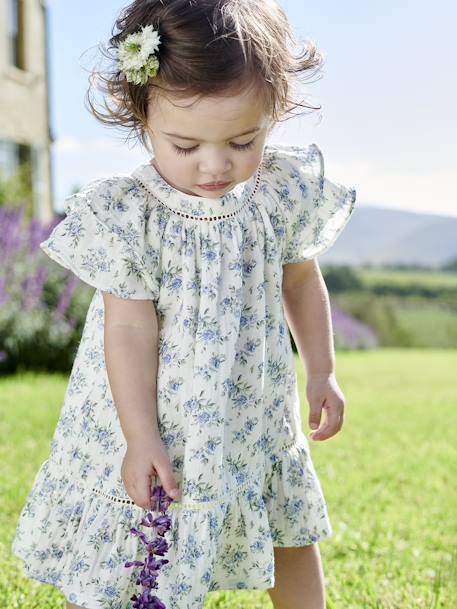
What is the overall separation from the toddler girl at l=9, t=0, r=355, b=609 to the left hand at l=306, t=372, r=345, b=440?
8 centimetres

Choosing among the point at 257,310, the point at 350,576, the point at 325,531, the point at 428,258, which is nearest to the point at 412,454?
the point at 350,576

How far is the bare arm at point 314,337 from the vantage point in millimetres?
2178

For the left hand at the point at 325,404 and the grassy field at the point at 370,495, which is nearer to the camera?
the left hand at the point at 325,404

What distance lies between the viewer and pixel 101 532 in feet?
6.28

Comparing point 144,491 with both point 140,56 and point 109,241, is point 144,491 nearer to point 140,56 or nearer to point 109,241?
point 109,241

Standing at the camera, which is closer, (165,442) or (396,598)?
(165,442)

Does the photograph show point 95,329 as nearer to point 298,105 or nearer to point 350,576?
point 298,105

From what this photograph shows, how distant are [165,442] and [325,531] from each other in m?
0.52

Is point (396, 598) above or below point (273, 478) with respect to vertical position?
below

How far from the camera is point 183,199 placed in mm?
1894

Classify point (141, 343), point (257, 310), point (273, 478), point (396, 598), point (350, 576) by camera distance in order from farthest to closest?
point (350, 576) → point (396, 598) → point (273, 478) → point (257, 310) → point (141, 343)

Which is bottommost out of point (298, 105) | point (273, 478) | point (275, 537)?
point (275, 537)

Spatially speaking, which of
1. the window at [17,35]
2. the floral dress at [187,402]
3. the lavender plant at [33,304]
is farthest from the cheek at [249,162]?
the window at [17,35]

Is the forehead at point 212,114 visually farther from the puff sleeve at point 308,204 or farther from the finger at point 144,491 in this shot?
the finger at point 144,491
